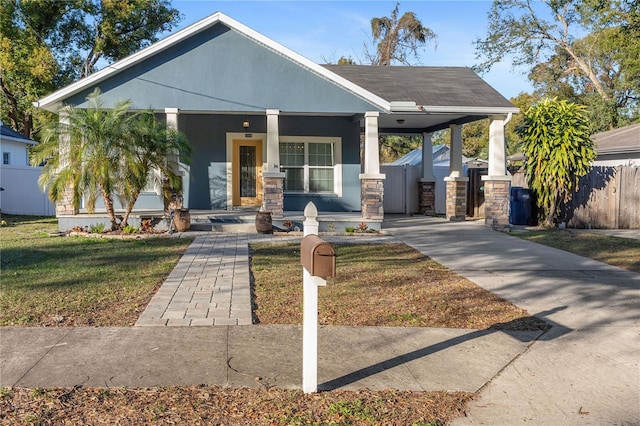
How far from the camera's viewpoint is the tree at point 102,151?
1245 centimetres

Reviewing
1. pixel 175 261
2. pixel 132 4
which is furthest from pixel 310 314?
pixel 132 4

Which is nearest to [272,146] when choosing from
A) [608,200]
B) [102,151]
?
[102,151]

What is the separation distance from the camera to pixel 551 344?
5.59 meters

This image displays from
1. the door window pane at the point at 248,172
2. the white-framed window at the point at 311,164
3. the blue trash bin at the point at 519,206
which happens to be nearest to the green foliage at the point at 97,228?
the door window pane at the point at 248,172

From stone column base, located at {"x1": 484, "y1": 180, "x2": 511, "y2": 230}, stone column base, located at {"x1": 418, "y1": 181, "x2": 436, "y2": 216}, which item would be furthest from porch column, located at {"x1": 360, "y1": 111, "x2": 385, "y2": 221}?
stone column base, located at {"x1": 418, "y1": 181, "x2": 436, "y2": 216}

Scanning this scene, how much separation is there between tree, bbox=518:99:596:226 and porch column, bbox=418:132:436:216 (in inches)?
183

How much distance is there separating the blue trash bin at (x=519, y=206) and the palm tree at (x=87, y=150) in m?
11.0

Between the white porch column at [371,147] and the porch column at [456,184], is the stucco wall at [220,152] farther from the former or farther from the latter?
the porch column at [456,184]

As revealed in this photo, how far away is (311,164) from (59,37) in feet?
59.0

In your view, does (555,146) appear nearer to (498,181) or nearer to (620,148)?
(498,181)

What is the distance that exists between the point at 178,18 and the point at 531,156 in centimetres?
2164

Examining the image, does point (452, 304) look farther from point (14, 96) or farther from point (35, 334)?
point (14, 96)

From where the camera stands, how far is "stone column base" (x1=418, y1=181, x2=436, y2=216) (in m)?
20.9

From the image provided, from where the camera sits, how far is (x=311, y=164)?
18172 mm
